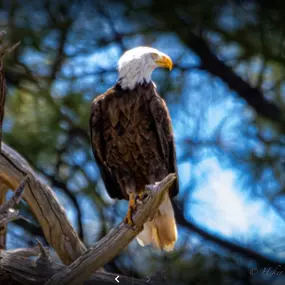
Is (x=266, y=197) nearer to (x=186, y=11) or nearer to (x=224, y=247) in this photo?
(x=224, y=247)

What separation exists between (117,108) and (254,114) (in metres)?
1.22

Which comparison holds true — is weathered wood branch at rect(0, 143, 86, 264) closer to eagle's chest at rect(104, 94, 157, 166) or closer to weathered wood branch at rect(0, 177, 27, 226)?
eagle's chest at rect(104, 94, 157, 166)

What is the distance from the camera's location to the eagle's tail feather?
3438 millimetres

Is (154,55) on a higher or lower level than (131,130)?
higher

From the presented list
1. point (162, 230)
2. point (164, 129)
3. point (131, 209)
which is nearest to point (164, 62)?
point (164, 129)

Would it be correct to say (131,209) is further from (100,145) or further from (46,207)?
(46,207)

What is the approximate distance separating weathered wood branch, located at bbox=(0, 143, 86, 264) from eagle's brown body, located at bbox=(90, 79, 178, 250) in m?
0.30

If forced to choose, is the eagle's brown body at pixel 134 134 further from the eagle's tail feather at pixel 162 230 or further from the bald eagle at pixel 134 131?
the eagle's tail feather at pixel 162 230

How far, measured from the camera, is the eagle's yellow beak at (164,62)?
3226 millimetres

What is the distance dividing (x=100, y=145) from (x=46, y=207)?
0.41 meters

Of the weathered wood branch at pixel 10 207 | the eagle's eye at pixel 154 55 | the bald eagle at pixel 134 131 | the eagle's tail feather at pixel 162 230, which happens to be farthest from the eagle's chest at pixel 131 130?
the weathered wood branch at pixel 10 207

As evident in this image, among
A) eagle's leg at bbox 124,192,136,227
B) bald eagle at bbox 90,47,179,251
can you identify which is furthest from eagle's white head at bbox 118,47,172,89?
eagle's leg at bbox 124,192,136,227

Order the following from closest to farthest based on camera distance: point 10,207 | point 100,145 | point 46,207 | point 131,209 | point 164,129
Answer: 1. point 10,207
2. point 131,209
3. point 164,129
4. point 100,145
5. point 46,207

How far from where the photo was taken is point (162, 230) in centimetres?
344
